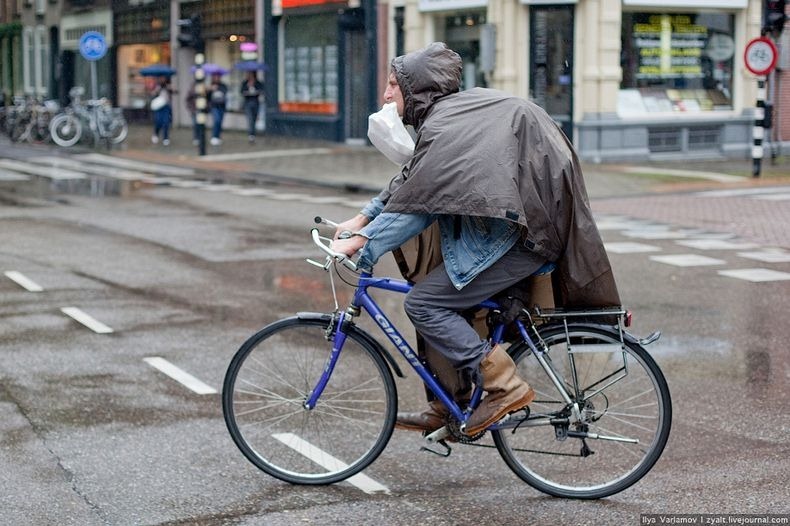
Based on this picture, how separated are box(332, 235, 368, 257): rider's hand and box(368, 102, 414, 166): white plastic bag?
0.31 metres

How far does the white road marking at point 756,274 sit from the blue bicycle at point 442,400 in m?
6.06

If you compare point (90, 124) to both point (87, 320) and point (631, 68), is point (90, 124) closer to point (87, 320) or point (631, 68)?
point (631, 68)

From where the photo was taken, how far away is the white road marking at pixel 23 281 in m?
9.94

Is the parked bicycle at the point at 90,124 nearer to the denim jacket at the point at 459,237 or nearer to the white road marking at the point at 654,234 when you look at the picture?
the white road marking at the point at 654,234

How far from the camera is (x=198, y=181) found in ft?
69.1

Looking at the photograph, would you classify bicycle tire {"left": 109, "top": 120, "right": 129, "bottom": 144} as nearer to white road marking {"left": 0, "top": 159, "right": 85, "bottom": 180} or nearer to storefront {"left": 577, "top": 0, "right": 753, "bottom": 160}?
white road marking {"left": 0, "top": 159, "right": 85, "bottom": 180}

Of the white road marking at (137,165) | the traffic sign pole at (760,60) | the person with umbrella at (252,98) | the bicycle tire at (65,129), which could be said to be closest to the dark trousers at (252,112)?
the person with umbrella at (252,98)

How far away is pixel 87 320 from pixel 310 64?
2400 cm

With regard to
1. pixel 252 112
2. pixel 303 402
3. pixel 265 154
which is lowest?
pixel 303 402

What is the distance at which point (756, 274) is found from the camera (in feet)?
36.2

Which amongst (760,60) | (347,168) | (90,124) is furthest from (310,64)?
(760,60)

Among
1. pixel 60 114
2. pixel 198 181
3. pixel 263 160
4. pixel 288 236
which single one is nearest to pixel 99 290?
pixel 288 236

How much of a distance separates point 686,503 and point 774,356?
122 inches

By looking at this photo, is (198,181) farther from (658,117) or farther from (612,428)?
(612,428)
